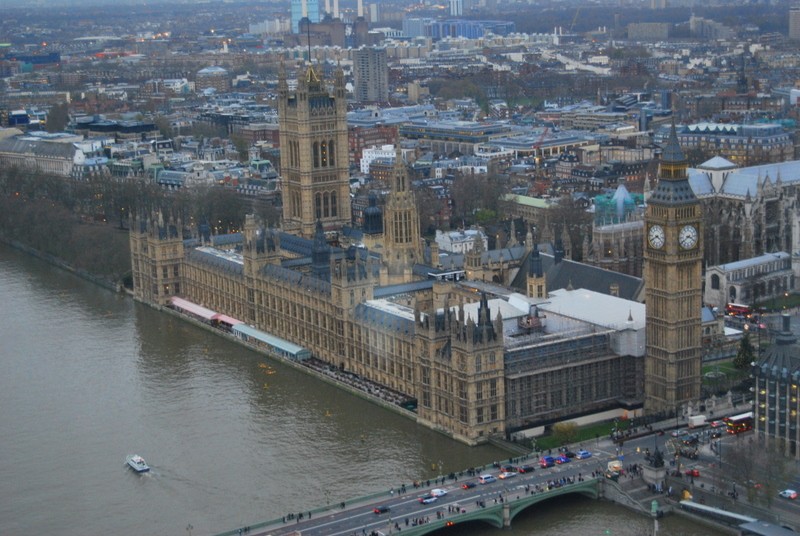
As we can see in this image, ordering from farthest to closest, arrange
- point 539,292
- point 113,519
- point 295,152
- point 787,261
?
point 295,152 < point 787,261 < point 539,292 < point 113,519

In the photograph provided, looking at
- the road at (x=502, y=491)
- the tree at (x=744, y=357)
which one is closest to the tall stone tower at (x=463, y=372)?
the road at (x=502, y=491)

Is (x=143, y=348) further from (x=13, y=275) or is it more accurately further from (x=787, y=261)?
(x=787, y=261)

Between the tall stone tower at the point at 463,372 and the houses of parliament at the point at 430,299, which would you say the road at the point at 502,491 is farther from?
the houses of parliament at the point at 430,299

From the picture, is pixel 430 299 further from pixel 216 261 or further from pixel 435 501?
pixel 435 501

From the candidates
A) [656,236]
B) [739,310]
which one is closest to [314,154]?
Answer: [739,310]

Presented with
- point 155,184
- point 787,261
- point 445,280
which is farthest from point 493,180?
point 445,280

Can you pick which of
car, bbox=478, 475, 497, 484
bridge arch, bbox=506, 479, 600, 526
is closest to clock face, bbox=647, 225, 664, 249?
bridge arch, bbox=506, 479, 600, 526
